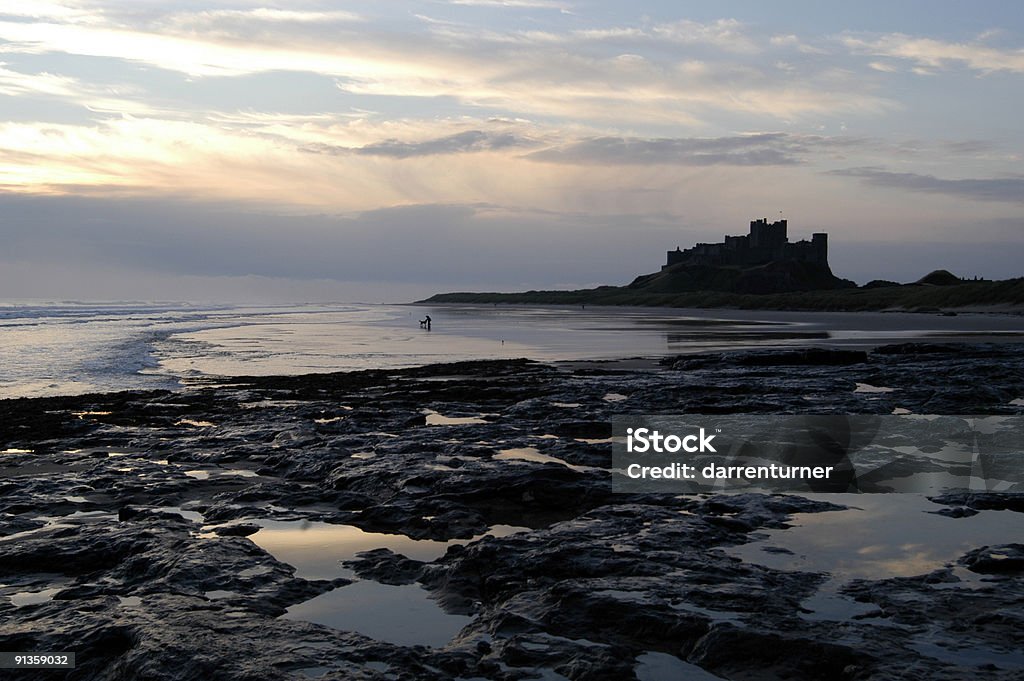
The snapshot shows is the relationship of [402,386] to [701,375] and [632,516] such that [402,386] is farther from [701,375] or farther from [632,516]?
[632,516]

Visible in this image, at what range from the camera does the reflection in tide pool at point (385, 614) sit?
18.5 ft

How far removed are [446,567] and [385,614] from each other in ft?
3.25

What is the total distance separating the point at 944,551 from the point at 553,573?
3.48 meters

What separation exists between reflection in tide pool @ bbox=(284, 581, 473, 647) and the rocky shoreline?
104mm

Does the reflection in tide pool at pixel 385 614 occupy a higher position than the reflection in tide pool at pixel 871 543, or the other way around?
the reflection in tide pool at pixel 871 543

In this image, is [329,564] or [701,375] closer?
[329,564]

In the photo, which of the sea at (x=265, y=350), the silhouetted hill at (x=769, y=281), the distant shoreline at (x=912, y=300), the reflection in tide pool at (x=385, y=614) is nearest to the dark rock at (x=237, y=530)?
the reflection in tide pool at (x=385, y=614)

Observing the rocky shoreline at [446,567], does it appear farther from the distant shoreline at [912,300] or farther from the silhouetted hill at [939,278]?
the silhouetted hill at [939,278]

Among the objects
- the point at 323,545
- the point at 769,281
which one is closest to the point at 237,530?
the point at 323,545

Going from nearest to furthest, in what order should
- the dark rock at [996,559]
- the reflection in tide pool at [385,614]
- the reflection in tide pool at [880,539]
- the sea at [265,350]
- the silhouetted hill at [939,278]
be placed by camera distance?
the reflection in tide pool at [385,614] < the dark rock at [996,559] < the reflection in tide pool at [880,539] < the sea at [265,350] < the silhouetted hill at [939,278]

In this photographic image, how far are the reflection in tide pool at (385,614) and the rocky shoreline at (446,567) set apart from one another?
0.34 ft

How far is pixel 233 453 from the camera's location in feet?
39.9

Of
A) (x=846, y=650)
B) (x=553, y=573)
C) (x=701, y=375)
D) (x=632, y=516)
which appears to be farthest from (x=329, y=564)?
(x=701, y=375)

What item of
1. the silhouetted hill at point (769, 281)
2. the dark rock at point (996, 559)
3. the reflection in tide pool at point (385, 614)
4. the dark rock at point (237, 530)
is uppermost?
the silhouetted hill at point (769, 281)
